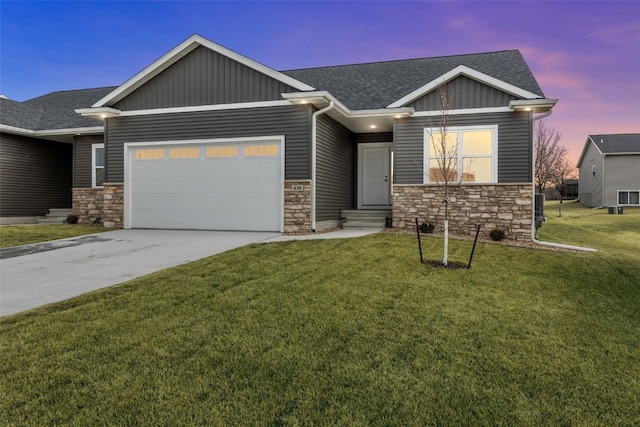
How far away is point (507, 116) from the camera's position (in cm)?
971

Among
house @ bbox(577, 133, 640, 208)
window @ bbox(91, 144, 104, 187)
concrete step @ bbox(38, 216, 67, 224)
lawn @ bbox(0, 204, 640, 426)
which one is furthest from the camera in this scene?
house @ bbox(577, 133, 640, 208)

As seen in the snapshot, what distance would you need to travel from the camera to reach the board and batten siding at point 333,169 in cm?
1013

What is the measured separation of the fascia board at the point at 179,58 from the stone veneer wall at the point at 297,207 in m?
2.54

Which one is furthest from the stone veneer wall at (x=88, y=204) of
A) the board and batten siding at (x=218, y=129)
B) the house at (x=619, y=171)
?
the house at (x=619, y=171)

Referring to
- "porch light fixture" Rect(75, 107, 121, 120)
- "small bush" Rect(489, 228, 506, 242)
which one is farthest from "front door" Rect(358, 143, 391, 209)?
"porch light fixture" Rect(75, 107, 121, 120)

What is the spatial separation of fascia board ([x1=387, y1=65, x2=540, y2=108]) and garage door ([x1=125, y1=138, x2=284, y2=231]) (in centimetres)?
393

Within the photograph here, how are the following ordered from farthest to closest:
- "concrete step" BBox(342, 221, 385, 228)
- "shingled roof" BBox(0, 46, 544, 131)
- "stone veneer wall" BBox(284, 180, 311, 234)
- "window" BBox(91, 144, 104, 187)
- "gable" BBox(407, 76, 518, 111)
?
"window" BBox(91, 144, 104, 187), "concrete step" BBox(342, 221, 385, 228), "shingled roof" BBox(0, 46, 544, 131), "gable" BBox(407, 76, 518, 111), "stone veneer wall" BBox(284, 180, 311, 234)

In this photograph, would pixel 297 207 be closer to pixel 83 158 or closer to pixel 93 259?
pixel 93 259

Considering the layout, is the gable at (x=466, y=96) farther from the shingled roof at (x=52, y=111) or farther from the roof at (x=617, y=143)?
the roof at (x=617, y=143)

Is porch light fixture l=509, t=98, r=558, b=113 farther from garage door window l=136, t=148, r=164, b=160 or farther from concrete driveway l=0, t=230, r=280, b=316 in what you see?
garage door window l=136, t=148, r=164, b=160

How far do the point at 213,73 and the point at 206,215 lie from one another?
13.2ft

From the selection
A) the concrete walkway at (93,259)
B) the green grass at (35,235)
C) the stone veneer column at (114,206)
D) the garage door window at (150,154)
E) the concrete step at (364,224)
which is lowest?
the concrete walkway at (93,259)

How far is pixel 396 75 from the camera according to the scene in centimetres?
1318

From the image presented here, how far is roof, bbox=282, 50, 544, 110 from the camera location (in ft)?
36.5
